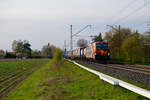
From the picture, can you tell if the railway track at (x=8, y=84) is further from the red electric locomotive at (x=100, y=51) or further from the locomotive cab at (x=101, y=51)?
the locomotive cab at (x=101, y=51)

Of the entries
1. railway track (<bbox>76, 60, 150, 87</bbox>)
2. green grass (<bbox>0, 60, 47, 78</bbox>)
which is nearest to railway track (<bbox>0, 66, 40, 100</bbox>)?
green grass (<bbox>0, 60, 47, 78</bbox>)

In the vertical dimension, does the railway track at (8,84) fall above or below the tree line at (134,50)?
below

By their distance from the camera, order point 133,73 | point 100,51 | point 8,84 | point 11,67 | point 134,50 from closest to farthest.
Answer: point 8,84 → point 133,73 → point 100,51 → point 11,67 → point 134,50

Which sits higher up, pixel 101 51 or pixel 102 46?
pixel 102 46

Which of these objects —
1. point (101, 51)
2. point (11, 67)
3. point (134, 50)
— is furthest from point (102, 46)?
point (11, 67)

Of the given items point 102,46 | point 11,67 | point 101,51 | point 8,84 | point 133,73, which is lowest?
point 8,84

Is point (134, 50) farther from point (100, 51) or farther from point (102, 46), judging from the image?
point (100, 51)

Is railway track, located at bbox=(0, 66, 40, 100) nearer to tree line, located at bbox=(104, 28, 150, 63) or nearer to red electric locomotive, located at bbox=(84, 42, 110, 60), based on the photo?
red electric locomotive, located at bbox=(84, 42, 110, 60)

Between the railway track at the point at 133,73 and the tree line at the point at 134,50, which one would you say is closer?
the railway track at the point at 133,73

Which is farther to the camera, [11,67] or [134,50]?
[134,50]

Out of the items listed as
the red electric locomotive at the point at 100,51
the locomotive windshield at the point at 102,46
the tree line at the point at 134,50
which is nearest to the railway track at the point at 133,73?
the red electric locomotive at the point at 100,51

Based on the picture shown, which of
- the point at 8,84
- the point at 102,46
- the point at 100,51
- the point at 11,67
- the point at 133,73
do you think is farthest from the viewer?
the point at 11,67

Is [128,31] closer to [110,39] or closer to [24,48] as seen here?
[110,39]

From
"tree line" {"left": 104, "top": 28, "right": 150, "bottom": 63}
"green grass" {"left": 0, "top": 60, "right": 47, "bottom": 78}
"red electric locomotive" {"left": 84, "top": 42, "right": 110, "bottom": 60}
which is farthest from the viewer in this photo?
"tree line" {"left": 104, "top": 28, "right": 150, "bottom": 63}
